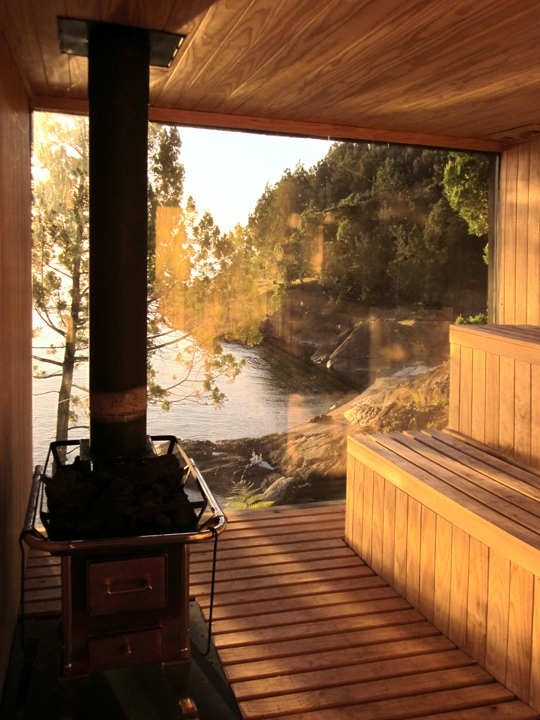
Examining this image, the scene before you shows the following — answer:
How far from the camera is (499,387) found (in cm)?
328

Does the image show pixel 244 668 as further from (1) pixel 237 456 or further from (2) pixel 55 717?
(1) pixel 237 456

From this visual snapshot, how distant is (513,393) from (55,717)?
218 centimetres

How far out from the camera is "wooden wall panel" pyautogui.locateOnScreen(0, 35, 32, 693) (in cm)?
239

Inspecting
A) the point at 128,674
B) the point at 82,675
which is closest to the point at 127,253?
the point at 82,675

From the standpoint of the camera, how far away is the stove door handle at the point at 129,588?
1.99 m

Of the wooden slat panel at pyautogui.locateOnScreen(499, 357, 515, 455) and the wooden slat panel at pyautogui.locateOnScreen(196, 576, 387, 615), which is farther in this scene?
the wooden slat panel at pyautogui.locateOnScreen(499, 357, 515, 455)

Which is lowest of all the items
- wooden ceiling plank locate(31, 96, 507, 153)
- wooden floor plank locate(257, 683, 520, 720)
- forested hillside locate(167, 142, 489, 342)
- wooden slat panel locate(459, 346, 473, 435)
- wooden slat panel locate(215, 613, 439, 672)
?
wooden floor plank locate(257, 683, 520, 720)

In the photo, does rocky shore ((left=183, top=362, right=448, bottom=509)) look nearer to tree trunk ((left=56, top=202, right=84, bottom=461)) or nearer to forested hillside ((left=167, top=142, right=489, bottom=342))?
forested hillside ((left=167, top=142, right=489, bottom=342))

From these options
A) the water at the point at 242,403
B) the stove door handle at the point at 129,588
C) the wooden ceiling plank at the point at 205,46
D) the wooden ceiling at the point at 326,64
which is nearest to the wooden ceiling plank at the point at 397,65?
the wooden ceiling at the point at 326,64

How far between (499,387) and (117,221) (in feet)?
6.20

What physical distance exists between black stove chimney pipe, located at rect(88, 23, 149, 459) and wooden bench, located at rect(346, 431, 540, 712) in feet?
3.77

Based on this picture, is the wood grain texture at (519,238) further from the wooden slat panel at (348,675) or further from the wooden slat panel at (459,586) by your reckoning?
the wooden slat panel at (348,675)

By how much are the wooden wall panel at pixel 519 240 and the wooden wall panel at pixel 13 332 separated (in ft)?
8.82

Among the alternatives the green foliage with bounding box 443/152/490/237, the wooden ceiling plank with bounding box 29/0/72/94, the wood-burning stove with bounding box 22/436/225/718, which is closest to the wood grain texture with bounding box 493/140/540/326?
the green foliage with bounding box 443/152/490/237
